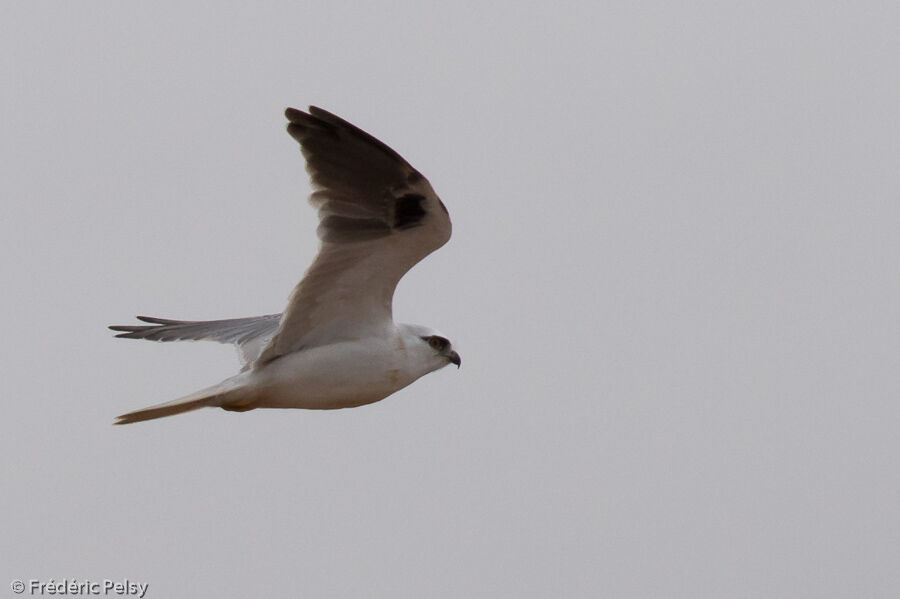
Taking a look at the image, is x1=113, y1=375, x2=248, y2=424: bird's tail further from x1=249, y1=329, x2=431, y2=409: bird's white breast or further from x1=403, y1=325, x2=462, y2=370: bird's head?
x1=403, y1=325, x2=462, y2=370: bird's head

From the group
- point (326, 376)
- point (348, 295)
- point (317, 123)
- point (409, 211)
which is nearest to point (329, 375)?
point (326, 376)

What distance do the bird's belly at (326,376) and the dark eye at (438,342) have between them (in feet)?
1.11

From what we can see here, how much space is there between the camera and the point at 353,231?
9.40m

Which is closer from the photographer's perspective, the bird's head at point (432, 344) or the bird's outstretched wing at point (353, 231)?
the bird's outstretched wing at point (353, 231)

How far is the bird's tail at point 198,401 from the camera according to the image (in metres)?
9.42

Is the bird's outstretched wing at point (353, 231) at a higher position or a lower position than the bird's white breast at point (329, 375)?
higher

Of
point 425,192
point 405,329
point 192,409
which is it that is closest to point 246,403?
point 192,409

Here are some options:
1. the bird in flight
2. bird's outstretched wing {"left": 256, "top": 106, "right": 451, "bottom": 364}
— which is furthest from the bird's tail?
bird's outstretched wing {"left": 256, "top": 106, "right": 451, "bottom": 364}

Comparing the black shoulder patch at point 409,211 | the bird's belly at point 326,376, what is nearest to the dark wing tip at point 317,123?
the black shoulder patch at point 409,211

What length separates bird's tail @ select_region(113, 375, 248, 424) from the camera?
9.42 m

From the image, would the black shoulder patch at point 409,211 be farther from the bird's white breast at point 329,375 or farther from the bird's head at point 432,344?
the bird's head at point 432,344

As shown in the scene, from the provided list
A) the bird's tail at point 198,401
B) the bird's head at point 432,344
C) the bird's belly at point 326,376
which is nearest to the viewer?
the bird's tail at point 198,401

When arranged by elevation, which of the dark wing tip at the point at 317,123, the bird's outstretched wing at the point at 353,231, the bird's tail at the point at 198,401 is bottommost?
the bird's tail at the point at 198,401

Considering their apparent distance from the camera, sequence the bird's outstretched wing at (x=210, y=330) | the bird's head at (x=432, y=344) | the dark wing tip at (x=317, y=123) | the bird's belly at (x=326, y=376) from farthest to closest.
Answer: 1. the bird's outstretched wing at (x=210, y=330)
2. the bird's head at (x=432, y=344)
3. the bird's belly at (x=326, y=376)
4. the dark wing tip at (x=317, y=123)
